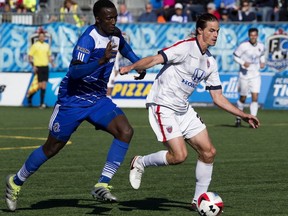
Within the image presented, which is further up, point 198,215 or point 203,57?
point 203,57

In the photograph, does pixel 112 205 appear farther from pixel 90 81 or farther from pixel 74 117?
pixel 90 81

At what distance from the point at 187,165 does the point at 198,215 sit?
5.32 meters

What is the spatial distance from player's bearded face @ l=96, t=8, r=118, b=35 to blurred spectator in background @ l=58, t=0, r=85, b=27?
23.4m

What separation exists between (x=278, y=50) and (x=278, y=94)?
1.47 metres

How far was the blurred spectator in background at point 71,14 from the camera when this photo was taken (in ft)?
114

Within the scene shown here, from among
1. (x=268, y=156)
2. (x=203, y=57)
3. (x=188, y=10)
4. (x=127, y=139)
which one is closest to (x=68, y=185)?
(x=127, y=139)

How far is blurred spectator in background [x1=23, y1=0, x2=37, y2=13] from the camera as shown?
37625mm

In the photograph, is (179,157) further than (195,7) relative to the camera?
No

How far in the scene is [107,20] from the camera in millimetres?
11234

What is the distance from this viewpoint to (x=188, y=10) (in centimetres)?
3544

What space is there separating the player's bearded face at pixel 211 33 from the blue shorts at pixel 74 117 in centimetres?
136

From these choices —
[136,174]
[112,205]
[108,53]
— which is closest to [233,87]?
[136,174]

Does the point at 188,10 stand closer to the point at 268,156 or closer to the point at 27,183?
the point at 268,156

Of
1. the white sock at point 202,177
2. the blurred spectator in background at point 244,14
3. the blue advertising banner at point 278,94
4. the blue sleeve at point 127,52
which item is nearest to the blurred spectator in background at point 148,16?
the blurred spectator in background at point 244,14
